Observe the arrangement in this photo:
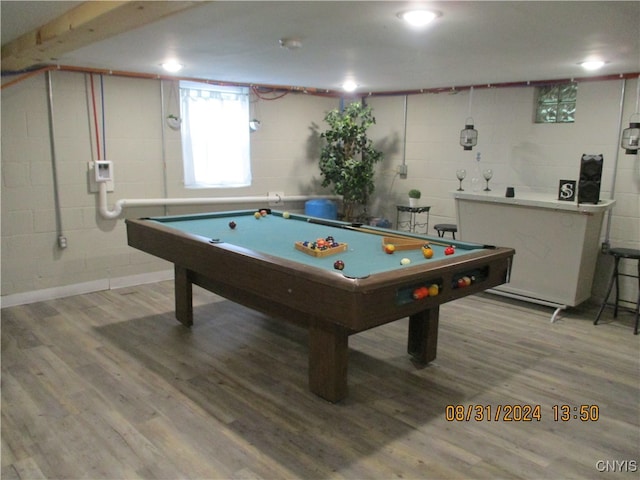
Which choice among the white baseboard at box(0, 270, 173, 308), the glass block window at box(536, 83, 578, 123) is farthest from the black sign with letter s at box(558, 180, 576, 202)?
the white baseboard at box(0, 270, 173, 308)

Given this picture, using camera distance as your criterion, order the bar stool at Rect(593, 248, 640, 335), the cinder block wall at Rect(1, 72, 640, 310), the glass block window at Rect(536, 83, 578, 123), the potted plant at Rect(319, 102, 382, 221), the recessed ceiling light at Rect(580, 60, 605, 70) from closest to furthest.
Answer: the recessed ceiling light at Rect(580, 60, 605, 70)
the bar stool at Rect(593, 248, 640, 335)
the cinder block wall at Rect(1, 72, 640, 310)
the glass block window at Rect(536, 83, 578, 123)
the potted plant at Rect(319, 102, 382, 221)

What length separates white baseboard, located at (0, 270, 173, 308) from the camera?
14.0 feet

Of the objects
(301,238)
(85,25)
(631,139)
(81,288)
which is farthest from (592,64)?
(81,288)

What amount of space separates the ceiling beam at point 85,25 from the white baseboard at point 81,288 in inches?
78.5

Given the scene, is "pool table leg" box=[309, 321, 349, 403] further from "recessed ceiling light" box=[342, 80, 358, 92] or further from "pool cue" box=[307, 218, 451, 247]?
"recessed ceiling light" box=[342, 80, 358, 92]

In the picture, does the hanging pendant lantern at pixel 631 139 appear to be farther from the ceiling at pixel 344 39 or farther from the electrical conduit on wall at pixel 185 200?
the electrical conduit on wall at pixel 185 200

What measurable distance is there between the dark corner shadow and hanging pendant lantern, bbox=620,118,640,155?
7.94ft

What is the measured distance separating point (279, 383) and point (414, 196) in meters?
3.22

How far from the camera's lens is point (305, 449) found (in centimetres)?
229

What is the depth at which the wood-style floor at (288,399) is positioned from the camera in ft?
7.22

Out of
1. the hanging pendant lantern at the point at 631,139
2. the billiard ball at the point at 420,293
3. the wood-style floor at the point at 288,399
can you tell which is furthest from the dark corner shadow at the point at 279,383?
the hanging pendant lantern at the point at 631,139

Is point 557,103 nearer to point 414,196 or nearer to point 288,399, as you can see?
point 414,196

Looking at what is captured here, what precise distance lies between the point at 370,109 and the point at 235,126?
5.18ft

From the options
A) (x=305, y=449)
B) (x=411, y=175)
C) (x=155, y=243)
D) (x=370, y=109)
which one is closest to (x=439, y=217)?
(x=411, y=175)
